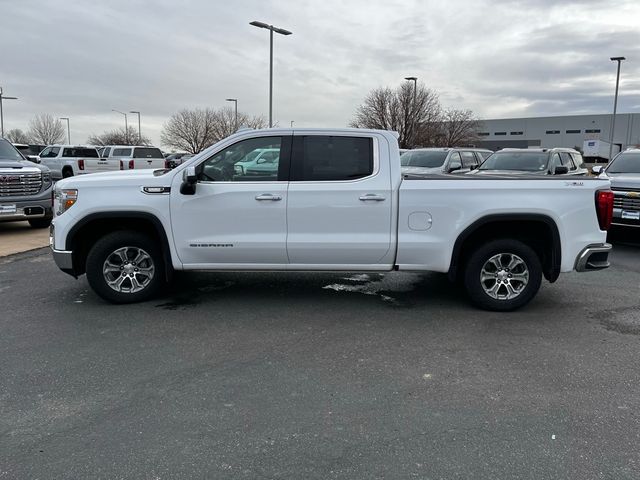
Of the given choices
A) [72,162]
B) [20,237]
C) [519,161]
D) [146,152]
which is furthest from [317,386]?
[146,152]

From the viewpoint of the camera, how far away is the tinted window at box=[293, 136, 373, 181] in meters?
5.48

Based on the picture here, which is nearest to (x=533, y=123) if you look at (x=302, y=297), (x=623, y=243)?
(x=623, y=243)

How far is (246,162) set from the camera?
5.53 metres

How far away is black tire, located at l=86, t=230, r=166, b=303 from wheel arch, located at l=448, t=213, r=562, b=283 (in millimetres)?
3230

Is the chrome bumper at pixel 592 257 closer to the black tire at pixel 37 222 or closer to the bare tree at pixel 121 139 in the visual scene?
the black tire at pixel 37 222

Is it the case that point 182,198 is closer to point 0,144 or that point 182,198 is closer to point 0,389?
point 0,389

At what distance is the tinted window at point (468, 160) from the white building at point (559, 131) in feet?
260

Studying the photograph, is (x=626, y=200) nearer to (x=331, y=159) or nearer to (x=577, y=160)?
(x=577, y=160)

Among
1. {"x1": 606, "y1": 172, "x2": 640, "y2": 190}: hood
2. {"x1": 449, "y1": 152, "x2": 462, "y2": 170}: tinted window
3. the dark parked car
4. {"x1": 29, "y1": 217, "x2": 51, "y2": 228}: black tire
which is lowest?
{"x1": 29, "y1": 217, "x2": 51, "y2": 228}: black tire

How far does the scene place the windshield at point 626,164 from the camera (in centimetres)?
1052

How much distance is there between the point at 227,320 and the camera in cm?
528

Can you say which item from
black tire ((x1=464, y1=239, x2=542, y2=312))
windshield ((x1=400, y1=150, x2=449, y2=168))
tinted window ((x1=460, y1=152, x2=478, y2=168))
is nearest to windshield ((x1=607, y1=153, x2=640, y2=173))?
windshield ((x1=400, y1=150, x2=449, y2=168))

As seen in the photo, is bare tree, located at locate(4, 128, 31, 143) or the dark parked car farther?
bare tree, located at locate(4, 128, 31, 143)

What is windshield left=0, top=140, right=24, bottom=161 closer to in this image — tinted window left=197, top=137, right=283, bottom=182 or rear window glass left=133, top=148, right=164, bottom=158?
tinted window left=197, top=137, right=283, bottom=182
